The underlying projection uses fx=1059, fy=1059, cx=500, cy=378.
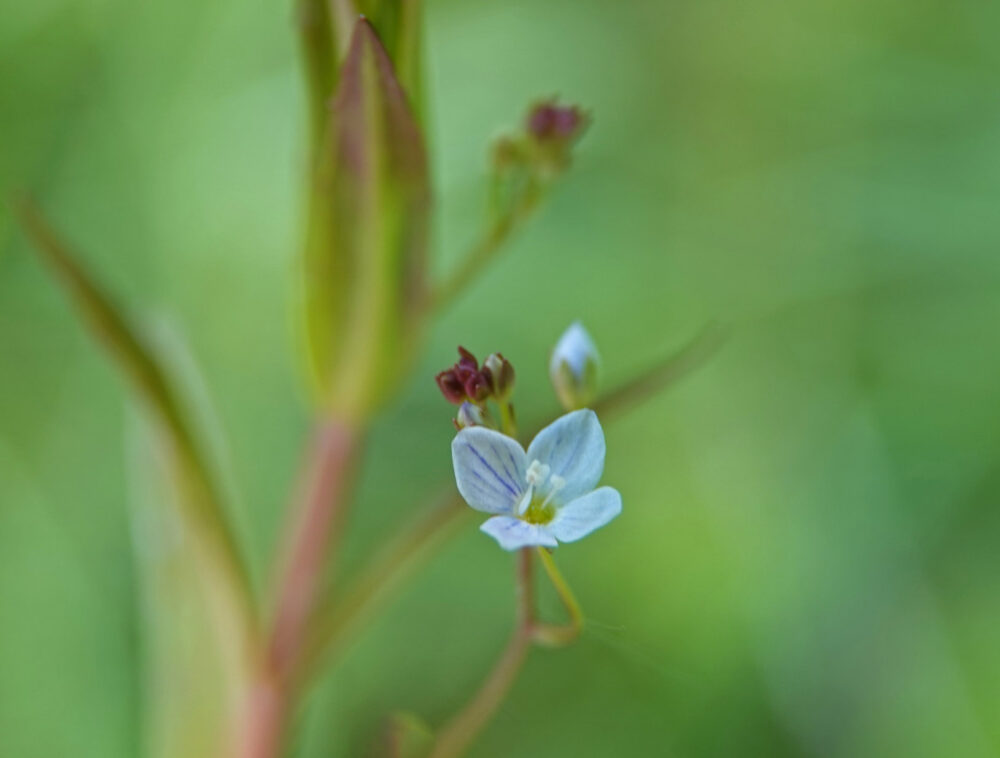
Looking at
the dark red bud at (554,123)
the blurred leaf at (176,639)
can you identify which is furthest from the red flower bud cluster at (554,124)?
the blurred leaf at (176,639)

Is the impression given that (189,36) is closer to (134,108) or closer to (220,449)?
(134,108)

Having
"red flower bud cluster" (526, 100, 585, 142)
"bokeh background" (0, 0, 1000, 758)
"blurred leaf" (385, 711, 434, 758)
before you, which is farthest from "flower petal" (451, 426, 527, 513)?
"bokeh background" (0, 0, 1000, 758)

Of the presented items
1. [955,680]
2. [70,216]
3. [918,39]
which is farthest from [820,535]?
[70,216]

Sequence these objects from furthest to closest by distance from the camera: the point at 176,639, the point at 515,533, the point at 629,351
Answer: the point at 629,351
the point at 176,639
the point at 515,533

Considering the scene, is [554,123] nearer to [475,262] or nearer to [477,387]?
[475,262]

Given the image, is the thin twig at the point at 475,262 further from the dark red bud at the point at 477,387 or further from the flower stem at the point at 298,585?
the dark red bud at the point at 477,387

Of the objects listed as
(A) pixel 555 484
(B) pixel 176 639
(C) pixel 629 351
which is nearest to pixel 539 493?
(A) pixel 555 484
